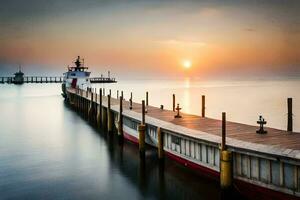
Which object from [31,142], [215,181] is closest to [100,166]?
[215,181]

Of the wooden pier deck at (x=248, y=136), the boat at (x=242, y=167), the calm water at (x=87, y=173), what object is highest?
the wooden pier deck at (x=248, y=136)

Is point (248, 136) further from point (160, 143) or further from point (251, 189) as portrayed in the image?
point (160, 143)

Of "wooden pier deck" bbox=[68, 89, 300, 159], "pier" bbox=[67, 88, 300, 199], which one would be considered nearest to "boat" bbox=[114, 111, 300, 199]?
"pier" bbox=[67, 88, 300, 199]

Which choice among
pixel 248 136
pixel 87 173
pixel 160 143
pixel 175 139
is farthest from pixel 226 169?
pixel 87 173

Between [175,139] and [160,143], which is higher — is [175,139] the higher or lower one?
the higher one

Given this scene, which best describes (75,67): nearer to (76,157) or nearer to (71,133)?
(71,133)

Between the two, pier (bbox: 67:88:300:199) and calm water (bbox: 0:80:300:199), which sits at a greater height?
Result: pier (bbox: 67:88:300:199)

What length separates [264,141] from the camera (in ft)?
48.4

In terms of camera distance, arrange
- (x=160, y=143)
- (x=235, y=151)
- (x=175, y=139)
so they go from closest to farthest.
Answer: (x=235, y=151)
(x=175, y=139)
(x=160, y=143)

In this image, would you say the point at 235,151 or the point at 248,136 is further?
the point at 248,136

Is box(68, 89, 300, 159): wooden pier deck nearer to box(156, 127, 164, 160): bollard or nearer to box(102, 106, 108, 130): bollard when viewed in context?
box(156, 127, 164, 160): bollard

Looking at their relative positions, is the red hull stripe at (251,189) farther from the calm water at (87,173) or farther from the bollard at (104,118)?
the bollard at (104,118)

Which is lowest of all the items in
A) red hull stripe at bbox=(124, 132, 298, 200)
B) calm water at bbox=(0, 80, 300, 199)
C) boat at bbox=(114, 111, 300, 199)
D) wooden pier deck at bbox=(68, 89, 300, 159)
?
calm water at bbox=(0, 80, 300, 199)

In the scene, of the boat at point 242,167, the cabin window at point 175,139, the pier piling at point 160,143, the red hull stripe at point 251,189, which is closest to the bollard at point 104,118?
the pier piling at point 160,143
